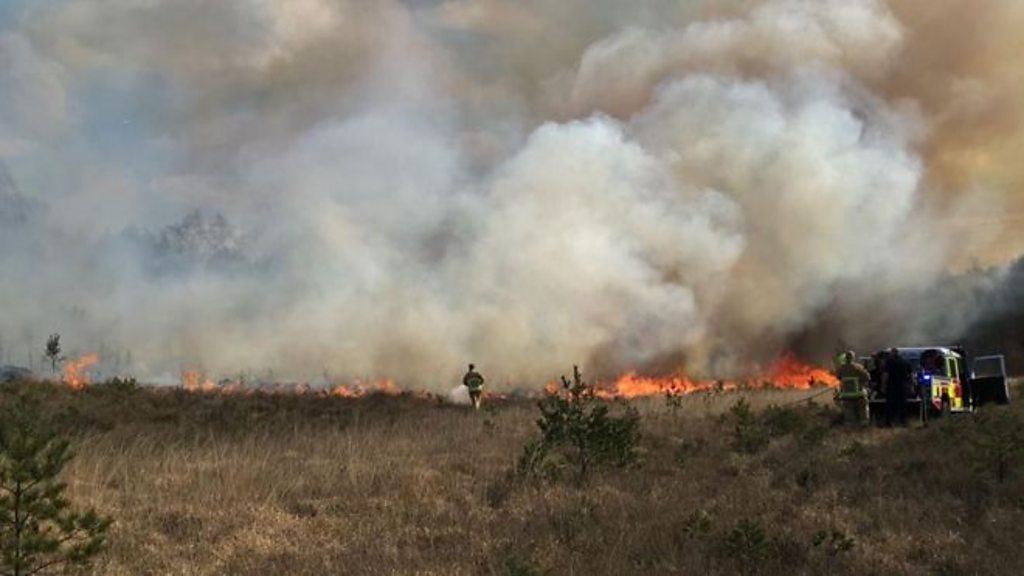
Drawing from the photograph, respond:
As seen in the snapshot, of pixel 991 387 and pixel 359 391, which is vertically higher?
pixel 359 391

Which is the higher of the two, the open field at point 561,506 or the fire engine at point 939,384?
the fire engine at point 939,384

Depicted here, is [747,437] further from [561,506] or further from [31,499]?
[31,499]

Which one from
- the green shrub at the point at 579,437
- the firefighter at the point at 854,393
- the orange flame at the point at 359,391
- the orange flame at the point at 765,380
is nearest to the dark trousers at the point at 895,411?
the firefighter at the point at 854,393

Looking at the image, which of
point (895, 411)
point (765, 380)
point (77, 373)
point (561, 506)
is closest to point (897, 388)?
point (895, 411)

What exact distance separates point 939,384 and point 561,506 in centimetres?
1446

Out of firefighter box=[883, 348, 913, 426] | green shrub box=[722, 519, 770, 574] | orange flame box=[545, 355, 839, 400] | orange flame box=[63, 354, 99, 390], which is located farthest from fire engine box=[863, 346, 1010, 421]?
orange flame box=[63, 354, 99, 390]

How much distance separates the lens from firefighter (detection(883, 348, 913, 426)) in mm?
19812

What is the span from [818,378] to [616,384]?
35.6 feet

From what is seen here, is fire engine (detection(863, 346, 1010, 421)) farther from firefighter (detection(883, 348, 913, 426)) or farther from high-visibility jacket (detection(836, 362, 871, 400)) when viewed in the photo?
high-visibility jacket (detection(836, 362, 871, 400))

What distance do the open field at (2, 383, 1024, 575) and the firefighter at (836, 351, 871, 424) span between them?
1530 millimetres

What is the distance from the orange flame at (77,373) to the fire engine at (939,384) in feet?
90.0

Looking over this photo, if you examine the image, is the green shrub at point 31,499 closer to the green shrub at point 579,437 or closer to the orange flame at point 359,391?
the green shrub at point 579,437

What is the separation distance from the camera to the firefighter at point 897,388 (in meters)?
19.8

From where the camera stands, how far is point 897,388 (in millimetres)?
19953
